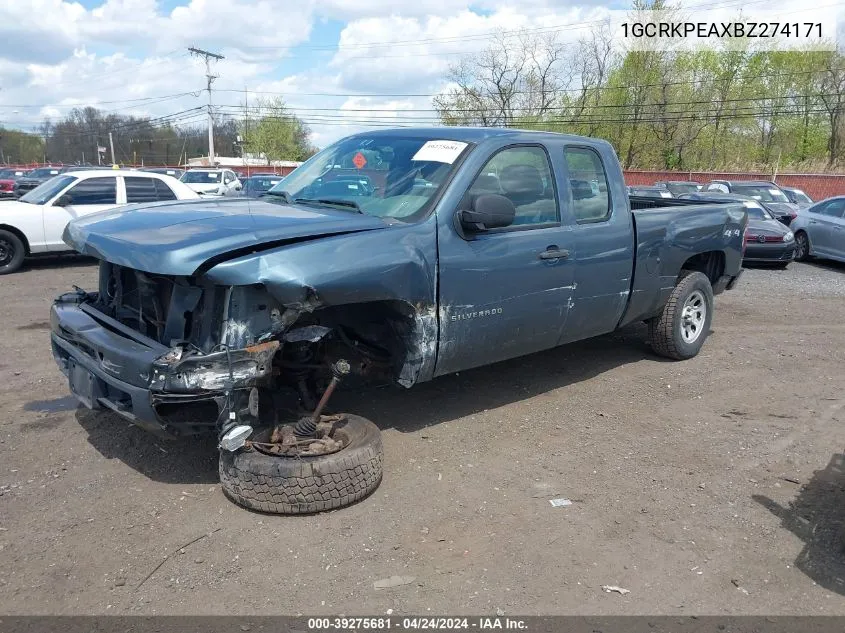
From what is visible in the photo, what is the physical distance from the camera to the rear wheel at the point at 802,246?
1444 cm

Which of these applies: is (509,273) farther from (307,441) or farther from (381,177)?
(307,441)

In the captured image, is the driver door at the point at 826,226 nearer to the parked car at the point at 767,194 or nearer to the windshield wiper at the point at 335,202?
the parked car at the point at 767,194

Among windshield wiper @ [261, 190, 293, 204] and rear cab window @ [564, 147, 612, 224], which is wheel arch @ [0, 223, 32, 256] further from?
rear cab window @ [564, 147, 612, 224]

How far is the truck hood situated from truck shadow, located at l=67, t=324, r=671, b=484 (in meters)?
1.24

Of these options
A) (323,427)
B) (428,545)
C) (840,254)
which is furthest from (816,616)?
(840,254)

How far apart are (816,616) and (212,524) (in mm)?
2779

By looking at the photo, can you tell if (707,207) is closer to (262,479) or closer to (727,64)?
(262,479)

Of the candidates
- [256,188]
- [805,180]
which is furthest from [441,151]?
[805,180]

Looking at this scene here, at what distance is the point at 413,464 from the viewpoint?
13.4 ft

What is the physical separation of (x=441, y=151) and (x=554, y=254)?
103 cm

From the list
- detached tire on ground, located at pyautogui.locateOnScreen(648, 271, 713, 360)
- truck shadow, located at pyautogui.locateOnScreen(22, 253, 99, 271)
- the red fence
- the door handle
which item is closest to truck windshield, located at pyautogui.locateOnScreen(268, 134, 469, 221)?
the door handle

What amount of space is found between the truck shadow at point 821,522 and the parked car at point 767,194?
1431cm

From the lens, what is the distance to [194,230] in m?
3.38

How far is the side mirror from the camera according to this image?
3910mm
